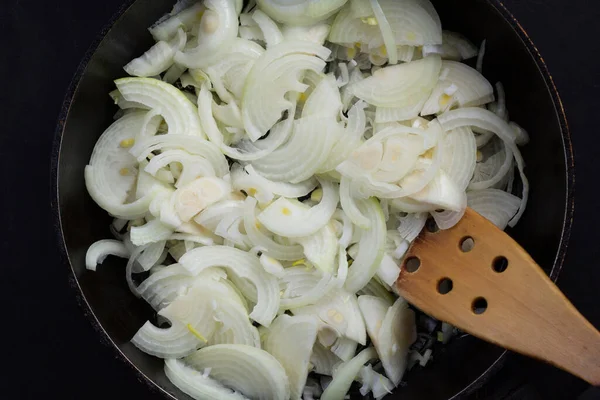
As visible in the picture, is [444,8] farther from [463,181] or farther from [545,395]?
[545,395]

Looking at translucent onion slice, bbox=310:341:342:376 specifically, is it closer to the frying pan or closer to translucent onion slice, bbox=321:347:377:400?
translucent onion slice, bbox=321:347:377:400

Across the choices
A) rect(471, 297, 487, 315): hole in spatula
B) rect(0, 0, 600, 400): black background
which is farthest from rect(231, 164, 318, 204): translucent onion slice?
rect(0, 0, 600, 400): black background

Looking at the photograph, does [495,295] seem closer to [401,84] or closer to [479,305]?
[479,305]

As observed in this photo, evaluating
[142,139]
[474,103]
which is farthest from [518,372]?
[142,139]

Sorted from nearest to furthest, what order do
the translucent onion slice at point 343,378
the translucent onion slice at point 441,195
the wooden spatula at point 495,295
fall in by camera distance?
1. the wooden spatula at point 495,295
2. the translucent onion slice at point 441,195
3. the translucent onion slice at point 343,378

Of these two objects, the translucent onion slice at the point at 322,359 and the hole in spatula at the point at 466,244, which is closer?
the hole in spatula at the point at 466,244

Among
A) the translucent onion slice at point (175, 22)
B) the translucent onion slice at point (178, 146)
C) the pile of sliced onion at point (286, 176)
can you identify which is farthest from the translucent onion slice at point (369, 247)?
the translucent onion slice at point (175, 22)

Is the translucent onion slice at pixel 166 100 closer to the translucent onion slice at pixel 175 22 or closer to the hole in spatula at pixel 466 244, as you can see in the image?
the translucent onion slice at pixel 175 22
